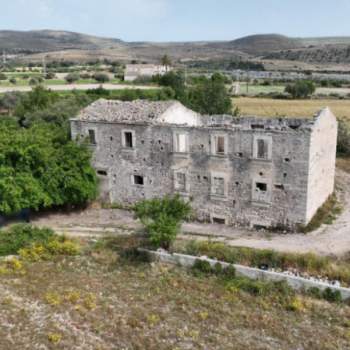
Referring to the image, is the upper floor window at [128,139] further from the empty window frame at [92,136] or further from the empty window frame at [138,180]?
the empty window frame at [92,136]

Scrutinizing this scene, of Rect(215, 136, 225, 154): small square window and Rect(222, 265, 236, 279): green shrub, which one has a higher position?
Rect(215, 136, 225, 154): small square window

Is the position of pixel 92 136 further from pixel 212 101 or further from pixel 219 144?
pixel 212 101

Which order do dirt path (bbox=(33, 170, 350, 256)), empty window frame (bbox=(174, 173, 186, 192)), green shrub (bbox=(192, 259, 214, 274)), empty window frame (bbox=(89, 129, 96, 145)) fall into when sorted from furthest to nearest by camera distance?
1. empty window frame (bbox=(89, 129, 96, 145))
2. empty window frame (bbox=(174, 173, 186, 192))
3. dirt path (bbox=(33, 170, 350, 256))
4. green shrub (bbox=(192, 259, 214, 274))

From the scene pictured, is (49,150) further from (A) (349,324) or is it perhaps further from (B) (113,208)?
(A) (349,324)

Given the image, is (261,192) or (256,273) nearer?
(256,273)

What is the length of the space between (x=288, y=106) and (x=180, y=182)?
53577 mm

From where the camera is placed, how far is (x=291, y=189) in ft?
86.2

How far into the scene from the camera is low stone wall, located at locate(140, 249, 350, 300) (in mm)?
20047

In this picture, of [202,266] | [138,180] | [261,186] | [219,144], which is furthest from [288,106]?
[202,266]

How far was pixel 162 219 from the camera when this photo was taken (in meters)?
23.7

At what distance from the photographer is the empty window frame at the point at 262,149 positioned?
26.4 meters

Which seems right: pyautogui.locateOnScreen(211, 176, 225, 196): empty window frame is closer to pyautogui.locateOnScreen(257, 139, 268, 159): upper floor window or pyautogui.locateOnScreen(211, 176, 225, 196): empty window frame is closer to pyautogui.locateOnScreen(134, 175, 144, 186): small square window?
pyautogui.locateOnScreen(257, 139, 268, 159): upper floor window

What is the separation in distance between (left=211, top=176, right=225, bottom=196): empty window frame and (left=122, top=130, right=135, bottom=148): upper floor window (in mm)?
6298

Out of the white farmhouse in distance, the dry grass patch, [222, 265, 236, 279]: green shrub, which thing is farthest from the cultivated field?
the dry grass patch
